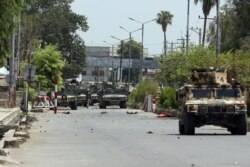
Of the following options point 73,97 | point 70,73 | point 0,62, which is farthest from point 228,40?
point 0,62

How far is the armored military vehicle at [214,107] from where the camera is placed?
92.9 ft

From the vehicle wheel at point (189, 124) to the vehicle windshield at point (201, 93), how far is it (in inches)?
35.5

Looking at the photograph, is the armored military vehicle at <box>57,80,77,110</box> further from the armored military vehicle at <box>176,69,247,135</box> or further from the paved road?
the paved road

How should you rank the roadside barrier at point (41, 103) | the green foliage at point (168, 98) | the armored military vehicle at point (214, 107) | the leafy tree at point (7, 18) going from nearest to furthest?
the leafy tree at point (7, 18) → the armored military vehicle at point (214, 107) → the green foliage at point (168, 98) → the roadside barrier at point (41, 103)

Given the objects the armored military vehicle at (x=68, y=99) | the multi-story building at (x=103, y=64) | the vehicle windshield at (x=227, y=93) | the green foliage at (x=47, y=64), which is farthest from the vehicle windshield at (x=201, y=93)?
the multi-story building at (x=103, y=64)

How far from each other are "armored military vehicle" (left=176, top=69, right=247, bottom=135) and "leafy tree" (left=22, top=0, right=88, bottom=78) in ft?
237

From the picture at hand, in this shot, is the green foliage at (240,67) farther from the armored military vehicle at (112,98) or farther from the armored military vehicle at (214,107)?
the armored military vehicle at (112,98)

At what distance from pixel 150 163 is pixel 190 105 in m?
11.6

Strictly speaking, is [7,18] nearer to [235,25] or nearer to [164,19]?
[235,25]

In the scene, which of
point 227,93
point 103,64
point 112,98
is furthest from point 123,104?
point 103,64

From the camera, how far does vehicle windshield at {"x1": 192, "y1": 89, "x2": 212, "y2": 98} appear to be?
94.9 feet

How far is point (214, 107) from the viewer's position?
28375 mm

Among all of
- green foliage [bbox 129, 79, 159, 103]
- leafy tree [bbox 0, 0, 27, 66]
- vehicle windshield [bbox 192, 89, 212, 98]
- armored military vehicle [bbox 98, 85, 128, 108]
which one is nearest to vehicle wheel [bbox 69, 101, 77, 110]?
armored military vehicle [bbox 98, 85, 128, 108]

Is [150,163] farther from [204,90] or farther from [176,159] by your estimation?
[204,90]
